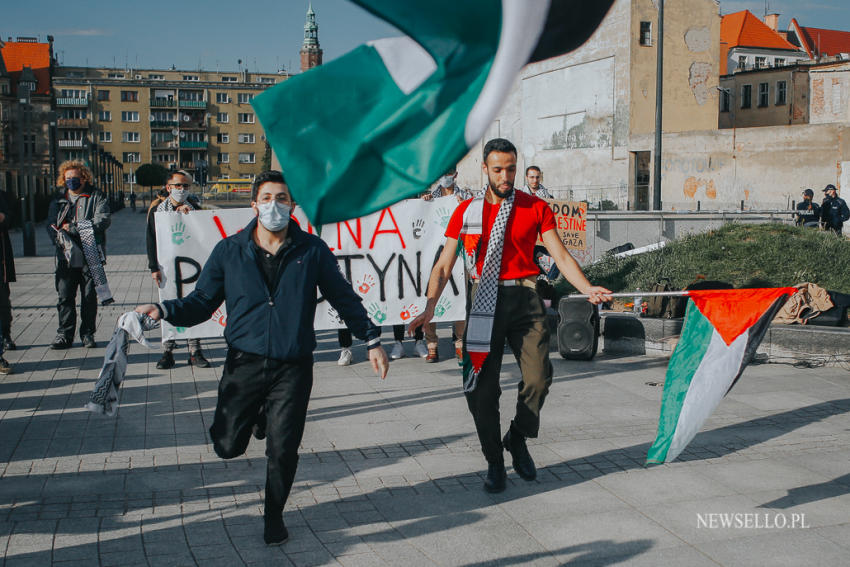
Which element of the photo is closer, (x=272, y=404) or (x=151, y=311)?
(x=151, y=311)

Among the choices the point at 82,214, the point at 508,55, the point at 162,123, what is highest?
the point at 162,123

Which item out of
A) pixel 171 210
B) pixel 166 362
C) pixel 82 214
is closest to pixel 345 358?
pixel 166 362

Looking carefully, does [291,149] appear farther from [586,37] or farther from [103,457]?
[103,457]

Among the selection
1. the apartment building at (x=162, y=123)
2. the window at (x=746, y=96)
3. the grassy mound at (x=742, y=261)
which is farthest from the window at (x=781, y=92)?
the apartment building at (x=162, y=123)

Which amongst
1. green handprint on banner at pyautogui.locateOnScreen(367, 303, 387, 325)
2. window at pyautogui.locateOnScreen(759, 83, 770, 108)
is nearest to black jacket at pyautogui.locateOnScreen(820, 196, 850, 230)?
green handprint on banner at pyautogui.locateOnScreen(367, 303, 387, 325)

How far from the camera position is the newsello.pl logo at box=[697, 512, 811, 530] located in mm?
4781

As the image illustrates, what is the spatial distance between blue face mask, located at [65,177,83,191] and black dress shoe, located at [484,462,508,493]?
6856mm

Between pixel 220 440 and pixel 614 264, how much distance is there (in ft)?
28.3

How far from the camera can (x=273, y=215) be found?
4402 millimetres

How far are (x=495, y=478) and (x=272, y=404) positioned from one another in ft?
Result: 5.12

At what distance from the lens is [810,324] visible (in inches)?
373

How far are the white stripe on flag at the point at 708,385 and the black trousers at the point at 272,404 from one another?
2.08 m

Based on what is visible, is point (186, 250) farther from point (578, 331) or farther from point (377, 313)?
point (578, 331)

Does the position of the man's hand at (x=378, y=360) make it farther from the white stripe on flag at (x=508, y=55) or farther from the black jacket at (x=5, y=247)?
the black jacket at (x=5, y=247)
